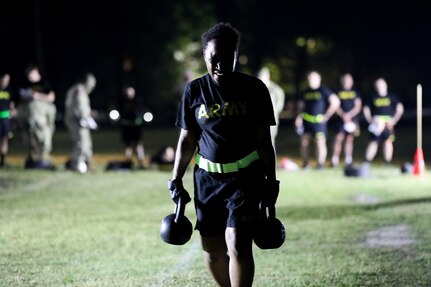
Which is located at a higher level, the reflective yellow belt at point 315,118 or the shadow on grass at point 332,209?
the reflective yellow belt at point 315,118

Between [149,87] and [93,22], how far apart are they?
5.47 meters

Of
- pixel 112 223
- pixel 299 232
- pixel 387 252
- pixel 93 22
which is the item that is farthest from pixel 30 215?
pixel 93 22

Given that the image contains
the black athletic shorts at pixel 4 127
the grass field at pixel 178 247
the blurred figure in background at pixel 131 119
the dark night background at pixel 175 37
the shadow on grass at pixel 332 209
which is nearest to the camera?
the grass field at pixel 178 247

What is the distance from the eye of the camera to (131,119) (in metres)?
19.0

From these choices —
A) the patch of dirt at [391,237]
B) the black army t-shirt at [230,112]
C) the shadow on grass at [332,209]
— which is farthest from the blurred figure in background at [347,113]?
the black army t-shirt at [230,112]

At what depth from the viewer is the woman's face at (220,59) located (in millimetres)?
5414

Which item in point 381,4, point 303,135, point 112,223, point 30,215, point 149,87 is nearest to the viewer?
point 112,223

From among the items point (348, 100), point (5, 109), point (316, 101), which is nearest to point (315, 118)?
point (316, 101)

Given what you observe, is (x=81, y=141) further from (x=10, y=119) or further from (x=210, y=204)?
(x=210, y=204)

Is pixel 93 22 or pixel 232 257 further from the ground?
pixel 93 22

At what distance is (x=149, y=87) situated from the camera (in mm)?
51688

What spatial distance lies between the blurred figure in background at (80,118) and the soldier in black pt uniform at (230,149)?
12274 millimetres

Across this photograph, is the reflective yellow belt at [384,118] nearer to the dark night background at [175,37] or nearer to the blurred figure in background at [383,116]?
the blurred figure in background at [383,116]

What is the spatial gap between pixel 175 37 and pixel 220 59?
155ft
